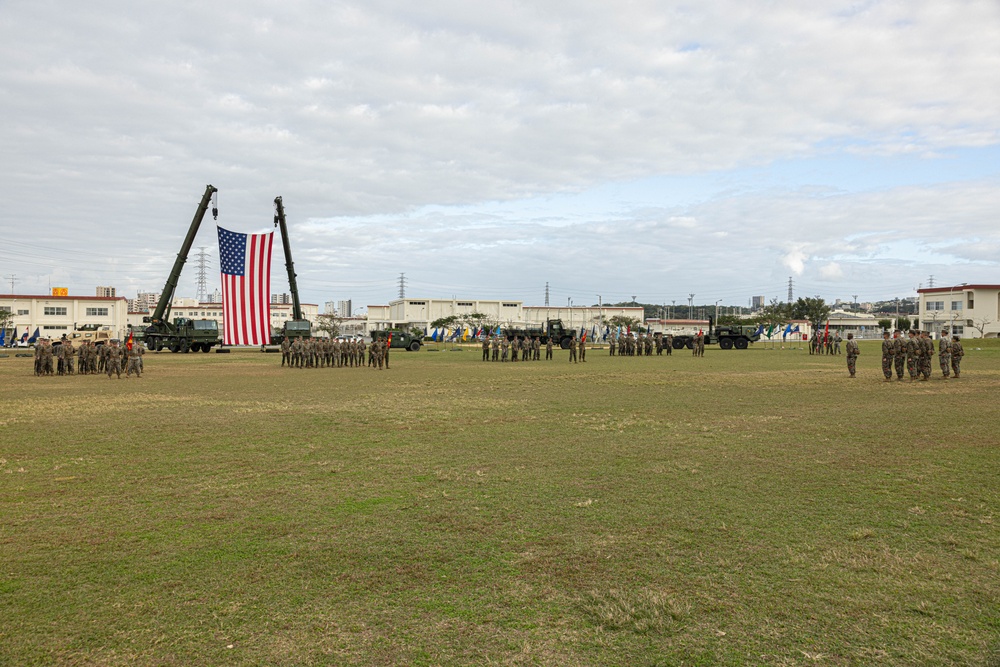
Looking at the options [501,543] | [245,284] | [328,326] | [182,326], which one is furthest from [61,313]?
[501,543]

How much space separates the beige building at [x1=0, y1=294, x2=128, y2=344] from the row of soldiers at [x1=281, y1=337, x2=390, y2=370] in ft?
→ 183

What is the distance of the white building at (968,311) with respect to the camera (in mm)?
80812

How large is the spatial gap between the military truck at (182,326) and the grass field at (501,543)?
3764 centimetres

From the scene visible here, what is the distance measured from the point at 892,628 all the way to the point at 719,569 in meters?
1.17

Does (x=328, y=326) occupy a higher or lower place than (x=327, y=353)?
higher

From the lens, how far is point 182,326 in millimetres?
47750

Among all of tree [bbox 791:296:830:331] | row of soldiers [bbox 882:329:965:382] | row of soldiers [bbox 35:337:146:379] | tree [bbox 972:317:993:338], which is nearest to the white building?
tree [bbox 972:317:993:338]

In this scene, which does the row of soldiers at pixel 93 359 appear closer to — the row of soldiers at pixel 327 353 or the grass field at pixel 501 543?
the row of soldiers at pixel 327 353

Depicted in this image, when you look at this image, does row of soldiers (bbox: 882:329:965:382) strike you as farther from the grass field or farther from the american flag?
the american flag

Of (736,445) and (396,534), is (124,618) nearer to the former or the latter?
(396,534)

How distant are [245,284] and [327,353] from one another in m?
8.71

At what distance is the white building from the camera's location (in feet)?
265

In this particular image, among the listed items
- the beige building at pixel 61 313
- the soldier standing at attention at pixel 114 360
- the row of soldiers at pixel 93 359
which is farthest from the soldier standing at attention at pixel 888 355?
the beige building at pixel 61 313

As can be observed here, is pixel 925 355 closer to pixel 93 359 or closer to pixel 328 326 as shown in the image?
pixel 93 359
